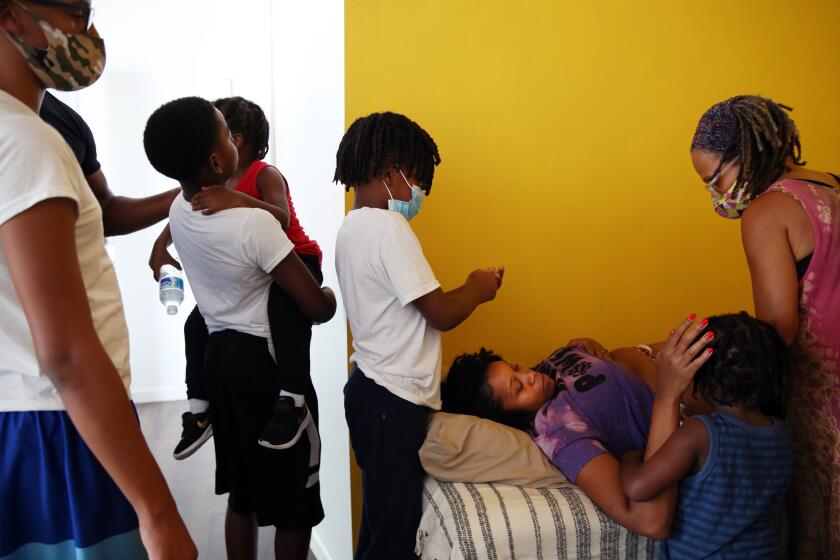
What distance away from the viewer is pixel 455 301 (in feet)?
4.78

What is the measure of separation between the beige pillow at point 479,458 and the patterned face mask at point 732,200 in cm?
74

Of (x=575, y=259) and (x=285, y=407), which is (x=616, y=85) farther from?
(x=285, y=407)

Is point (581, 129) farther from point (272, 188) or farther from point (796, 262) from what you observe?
point (272, 188)

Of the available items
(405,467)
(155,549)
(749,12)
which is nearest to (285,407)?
(405,467)

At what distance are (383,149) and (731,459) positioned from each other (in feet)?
3.45

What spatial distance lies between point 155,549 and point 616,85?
200 centimetres

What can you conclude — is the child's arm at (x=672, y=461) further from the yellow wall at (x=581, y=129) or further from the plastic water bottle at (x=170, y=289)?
the plastic water bottle at (x=170, y=289)

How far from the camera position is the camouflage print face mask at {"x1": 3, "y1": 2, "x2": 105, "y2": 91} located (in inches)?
33.1

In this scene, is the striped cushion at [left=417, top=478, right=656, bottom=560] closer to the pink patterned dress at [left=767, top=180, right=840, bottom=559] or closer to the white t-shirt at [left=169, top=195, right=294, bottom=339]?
the pink patterned dress at [left=767, top=180, right=840, bottom=559]

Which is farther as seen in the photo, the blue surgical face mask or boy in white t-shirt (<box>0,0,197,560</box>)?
the blue surgical face mask

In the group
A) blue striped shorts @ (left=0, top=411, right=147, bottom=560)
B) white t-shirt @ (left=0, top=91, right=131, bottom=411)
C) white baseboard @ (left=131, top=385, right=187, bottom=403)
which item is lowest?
white baseboard @ (left=131, top=385, right=187, bottom=403)

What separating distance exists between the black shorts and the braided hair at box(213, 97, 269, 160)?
60cm

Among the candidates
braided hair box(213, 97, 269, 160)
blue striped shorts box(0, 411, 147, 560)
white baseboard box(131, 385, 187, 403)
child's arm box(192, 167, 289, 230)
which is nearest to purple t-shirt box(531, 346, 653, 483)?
child's arm box(192, 167, 289, 230)

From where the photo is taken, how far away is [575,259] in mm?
2164
